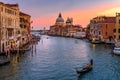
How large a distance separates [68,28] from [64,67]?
120 meters

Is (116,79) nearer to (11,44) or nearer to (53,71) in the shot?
(53,71)

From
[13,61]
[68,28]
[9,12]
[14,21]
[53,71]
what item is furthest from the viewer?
[68,28]

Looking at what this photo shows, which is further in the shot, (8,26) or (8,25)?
(8,25)

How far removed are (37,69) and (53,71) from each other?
2.11 m

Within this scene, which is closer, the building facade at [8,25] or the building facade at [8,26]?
the building facade at [8,26]

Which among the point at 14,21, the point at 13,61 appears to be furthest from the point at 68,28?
the point at 13,61

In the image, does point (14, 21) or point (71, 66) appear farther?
point (14, 21)

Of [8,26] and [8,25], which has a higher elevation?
[8,25]

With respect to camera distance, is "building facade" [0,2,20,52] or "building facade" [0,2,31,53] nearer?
"building facade" [0,2,31,53]

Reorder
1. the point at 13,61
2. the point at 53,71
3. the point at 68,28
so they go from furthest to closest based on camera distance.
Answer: the point at 68,28 < the point at 13,61 < the point at 53,71

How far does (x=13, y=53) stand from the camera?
3947 centimetres

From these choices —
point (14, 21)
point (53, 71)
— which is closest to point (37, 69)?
point (53, 71)

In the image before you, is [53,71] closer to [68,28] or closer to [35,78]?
[35,78]

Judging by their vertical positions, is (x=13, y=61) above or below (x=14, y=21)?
below
